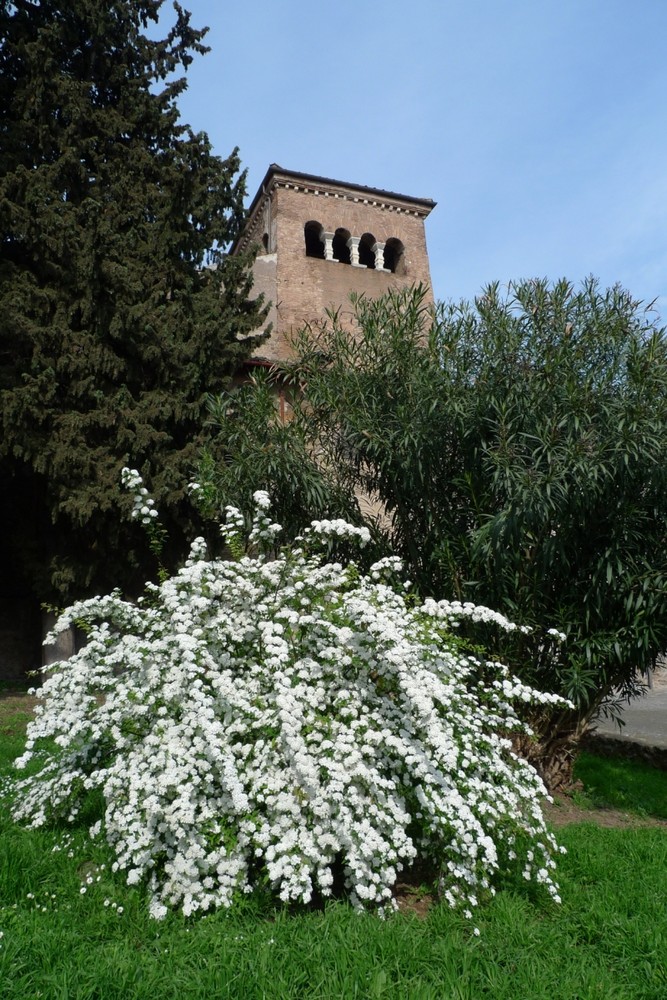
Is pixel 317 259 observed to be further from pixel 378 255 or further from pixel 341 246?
pixel 378 255

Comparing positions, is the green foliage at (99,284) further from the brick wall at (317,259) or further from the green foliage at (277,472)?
the brick wall at (317,259)

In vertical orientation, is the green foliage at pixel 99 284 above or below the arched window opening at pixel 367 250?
below

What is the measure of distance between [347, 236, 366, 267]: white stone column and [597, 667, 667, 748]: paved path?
43.7 ft

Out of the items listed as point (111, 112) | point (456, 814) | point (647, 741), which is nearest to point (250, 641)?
point (456, 814)

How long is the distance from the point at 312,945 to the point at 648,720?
977cm

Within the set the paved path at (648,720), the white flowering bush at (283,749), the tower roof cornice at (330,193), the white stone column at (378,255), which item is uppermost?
the tower roof cornice at (330,193)

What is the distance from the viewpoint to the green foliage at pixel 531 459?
4895 millimetres

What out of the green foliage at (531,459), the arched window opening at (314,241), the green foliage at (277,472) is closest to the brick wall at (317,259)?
the arched window opening at (314,241)

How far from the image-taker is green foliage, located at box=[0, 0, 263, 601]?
360 inches

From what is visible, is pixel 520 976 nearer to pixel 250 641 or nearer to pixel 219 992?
pixel 219 992

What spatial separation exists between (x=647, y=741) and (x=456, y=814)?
5.68 meters

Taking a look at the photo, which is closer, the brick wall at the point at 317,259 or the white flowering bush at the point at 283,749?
the white flowering bush at the point at 283,749

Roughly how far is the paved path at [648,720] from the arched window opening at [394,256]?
1308 centimetres

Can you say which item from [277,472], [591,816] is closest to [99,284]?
[277,472]
